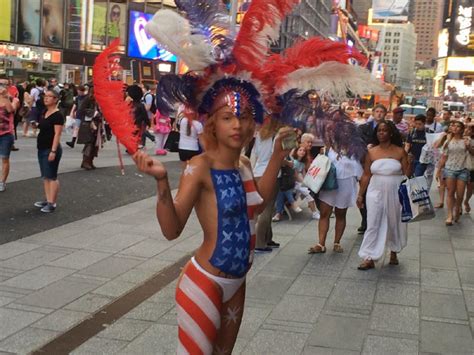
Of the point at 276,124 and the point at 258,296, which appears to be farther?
the point at 258,296

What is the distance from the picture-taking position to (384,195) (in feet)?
22.8

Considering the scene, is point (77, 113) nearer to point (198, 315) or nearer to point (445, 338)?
point (445, 338)

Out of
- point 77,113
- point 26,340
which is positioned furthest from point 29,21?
point 26,340

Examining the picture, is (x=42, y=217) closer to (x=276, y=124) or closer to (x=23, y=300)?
(x=23, y=300)

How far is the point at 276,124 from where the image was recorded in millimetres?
3439

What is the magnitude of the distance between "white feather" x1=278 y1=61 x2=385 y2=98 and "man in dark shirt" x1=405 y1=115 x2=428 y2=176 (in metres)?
8.89

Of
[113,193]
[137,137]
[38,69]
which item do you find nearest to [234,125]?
[137,137]

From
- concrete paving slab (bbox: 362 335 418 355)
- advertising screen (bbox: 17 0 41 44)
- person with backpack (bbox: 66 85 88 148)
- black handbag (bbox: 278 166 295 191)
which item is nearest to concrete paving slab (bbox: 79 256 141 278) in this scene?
black handbag (bbox: 278 166 295 191)

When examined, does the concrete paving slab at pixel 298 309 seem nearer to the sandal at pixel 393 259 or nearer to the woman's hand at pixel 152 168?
the sandal at pixel 393 259

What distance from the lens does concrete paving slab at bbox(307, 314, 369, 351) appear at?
183 inches

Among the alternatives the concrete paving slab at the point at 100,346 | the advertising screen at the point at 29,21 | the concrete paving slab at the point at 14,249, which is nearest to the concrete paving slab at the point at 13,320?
the concrete paving slab at the point at 100,346

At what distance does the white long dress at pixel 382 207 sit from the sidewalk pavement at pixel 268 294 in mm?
316

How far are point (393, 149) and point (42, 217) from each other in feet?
15.4

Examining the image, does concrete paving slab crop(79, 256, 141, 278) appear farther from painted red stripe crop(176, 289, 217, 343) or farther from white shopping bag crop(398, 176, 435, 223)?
painted red stripe crop(176, 289, 217, 343)
